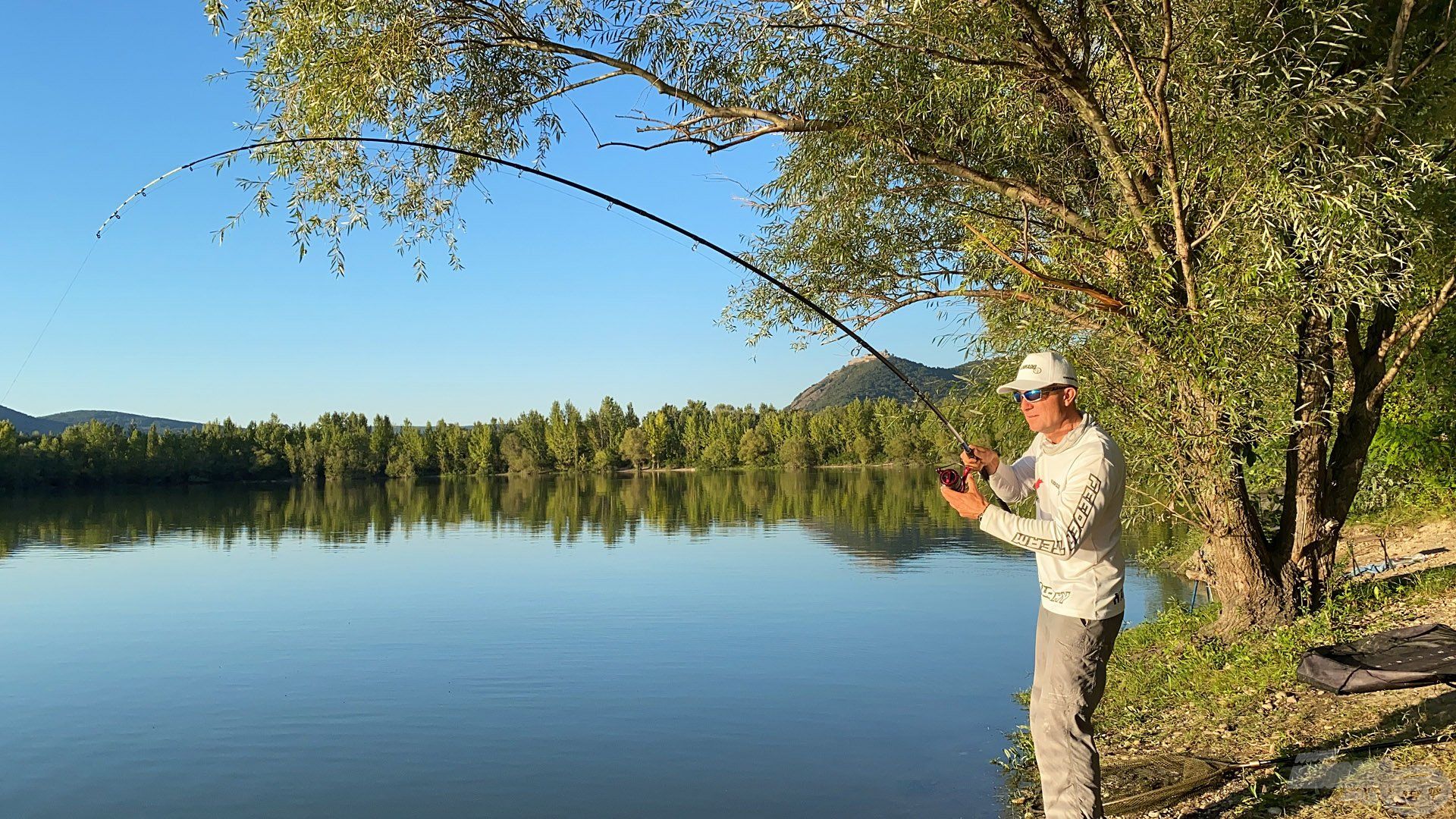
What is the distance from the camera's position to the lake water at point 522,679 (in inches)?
346

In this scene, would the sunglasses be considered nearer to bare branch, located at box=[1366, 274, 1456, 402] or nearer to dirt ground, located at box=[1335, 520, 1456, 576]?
bare branch, located at box=[1366, 274, 1456, 402]

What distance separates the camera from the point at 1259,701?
7.18 meters

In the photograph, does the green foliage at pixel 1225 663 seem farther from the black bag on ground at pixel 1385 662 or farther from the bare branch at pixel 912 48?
the bare branch at pixel 912 48

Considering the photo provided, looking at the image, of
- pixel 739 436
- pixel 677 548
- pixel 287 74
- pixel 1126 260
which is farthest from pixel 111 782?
pixel 739 436

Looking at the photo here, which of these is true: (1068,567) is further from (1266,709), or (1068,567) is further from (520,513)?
(520,513)

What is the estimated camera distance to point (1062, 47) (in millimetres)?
7355

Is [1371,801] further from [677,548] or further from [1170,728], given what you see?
[677,548]

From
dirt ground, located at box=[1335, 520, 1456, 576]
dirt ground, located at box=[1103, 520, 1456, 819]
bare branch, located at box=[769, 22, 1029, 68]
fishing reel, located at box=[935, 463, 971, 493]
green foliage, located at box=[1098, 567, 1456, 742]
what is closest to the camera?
fishing reel, located at box=[935, 463, 971, 493]

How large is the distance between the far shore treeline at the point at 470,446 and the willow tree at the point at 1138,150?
71.6 m

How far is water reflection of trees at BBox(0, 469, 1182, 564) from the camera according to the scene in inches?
1307

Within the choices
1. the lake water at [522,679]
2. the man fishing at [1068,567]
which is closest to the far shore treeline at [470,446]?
the lake water at [522,679]

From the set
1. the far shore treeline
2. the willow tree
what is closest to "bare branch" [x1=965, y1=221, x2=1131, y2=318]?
the willow tree

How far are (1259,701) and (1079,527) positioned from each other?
4.27 meters

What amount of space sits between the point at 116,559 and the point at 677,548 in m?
14.9
